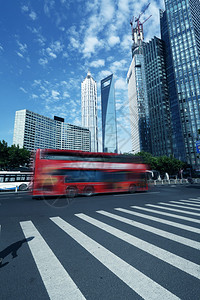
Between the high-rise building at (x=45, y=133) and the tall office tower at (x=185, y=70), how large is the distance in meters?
118

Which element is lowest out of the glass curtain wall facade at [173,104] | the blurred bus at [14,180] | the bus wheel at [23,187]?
the bus wheel at [23,187]

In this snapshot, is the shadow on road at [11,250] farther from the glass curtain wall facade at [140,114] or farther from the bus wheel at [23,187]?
the glass curtain wall facade at [140,114]

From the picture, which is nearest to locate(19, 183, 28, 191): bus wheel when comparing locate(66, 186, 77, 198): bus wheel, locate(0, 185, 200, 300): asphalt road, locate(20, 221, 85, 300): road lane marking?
locate(66, 186, 77, 198): bus wheel

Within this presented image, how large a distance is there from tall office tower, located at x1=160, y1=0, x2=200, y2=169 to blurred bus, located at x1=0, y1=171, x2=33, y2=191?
83.4m

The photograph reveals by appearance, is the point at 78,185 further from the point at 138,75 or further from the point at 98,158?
the point at 138,75

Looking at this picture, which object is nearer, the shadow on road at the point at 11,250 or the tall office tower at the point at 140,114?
the shadow on road at the point at 11,250

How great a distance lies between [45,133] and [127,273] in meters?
169

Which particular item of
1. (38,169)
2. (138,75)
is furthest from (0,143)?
(138,75)

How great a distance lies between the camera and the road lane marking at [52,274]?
2.13 m

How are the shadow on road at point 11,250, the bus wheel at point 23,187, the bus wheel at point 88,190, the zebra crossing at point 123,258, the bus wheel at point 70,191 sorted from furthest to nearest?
the bus wheel at point 23,187, the bus wheel at point 88,190, the bus wheel at point 70,191, the shadow on road at point 11,250, the zebra crossing at point 123,258

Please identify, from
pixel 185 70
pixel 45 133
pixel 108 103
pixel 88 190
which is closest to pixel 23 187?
pixel 88 190

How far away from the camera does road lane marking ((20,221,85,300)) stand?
2.13 meters

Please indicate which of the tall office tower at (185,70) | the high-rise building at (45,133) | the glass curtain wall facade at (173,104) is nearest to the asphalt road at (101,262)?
the tall office tower at (185,70)

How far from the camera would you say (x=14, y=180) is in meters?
21.8
